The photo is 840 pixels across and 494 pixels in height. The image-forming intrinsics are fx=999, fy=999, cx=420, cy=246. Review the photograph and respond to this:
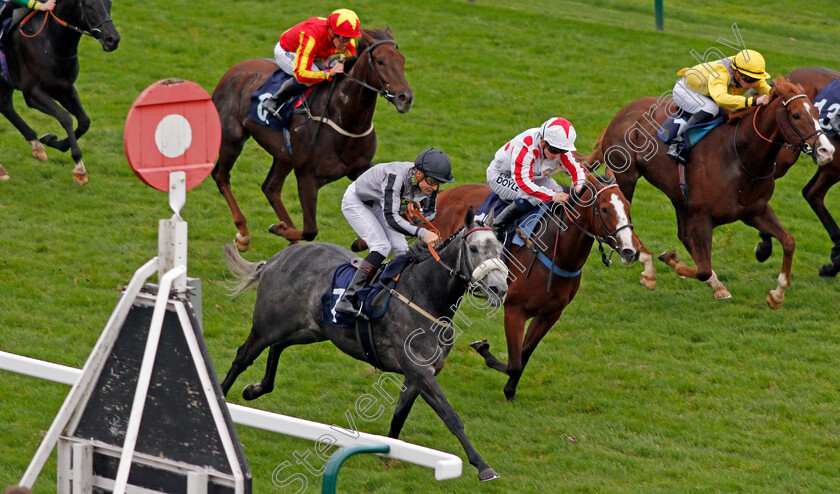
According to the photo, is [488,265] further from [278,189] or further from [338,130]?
[278,189]

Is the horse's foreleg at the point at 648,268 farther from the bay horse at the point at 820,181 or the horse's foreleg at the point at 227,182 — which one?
the horse's foreleg at the point at 227,182

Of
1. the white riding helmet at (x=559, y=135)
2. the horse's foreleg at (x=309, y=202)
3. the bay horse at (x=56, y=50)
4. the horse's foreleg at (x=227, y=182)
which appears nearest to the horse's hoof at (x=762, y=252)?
the white riding helmet at (x=559, y=135)

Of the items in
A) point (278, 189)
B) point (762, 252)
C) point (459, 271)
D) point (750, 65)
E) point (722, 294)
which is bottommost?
point (722, 294)

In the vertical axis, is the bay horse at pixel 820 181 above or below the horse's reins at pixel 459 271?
below

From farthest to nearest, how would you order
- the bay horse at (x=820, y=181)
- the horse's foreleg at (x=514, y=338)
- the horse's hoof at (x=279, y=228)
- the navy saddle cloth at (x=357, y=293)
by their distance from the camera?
the bay horse at (x=820, y=181) → the horse's hoof at (x=279, y=228) → the horse's foreleg at (x=514, y=338) → the navy saddle cloth at (x=357, y=293)

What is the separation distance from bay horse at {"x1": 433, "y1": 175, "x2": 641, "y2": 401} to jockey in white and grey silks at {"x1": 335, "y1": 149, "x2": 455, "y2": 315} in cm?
110

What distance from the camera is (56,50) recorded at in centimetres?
1030

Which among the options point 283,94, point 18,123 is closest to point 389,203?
point 283,94

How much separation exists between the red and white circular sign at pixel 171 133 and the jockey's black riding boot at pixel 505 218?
384 cm

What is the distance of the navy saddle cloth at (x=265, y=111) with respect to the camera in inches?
375

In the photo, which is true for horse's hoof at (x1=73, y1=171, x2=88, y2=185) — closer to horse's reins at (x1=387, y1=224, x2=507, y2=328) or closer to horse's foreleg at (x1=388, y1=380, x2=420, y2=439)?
horse's reins at (x1=387, y1=224, x2=507, y2=328)

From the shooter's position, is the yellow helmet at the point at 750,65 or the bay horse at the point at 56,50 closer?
the yellow helmet at the point at 750,65

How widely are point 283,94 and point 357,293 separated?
3.76m

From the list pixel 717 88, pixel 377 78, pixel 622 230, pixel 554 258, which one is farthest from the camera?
pixel 717 88
